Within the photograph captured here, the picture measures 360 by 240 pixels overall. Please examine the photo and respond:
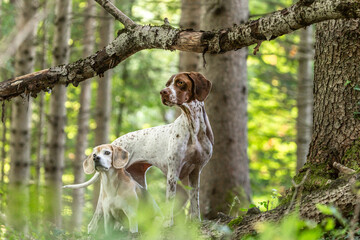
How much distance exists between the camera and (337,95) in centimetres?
488

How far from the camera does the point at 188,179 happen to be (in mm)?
5012

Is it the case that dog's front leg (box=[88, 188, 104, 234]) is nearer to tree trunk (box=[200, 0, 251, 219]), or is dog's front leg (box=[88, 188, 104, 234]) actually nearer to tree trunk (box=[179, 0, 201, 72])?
tree trunk (box=[200, 0, 251, 219])

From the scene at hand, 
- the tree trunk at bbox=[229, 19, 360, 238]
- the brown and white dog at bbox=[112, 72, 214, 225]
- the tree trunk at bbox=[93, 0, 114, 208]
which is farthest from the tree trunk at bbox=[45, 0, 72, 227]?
the tree trunk at bbox=[229, 19, 360, 238]

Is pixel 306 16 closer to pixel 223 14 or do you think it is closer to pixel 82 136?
pixel 223 14

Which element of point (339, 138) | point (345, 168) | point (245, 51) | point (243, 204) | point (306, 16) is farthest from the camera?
point (245, 51)

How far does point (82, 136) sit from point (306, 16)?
800cm

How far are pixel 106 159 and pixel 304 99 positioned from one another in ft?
28.2

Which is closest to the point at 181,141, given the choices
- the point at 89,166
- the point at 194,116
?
the point at 194,116

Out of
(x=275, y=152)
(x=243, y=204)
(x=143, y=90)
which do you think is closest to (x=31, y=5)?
(x=243, y=204)

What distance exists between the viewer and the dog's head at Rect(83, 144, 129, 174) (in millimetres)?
4629

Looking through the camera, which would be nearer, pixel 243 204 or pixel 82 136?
pixel 243 204

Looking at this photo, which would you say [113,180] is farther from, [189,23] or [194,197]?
[189,23]

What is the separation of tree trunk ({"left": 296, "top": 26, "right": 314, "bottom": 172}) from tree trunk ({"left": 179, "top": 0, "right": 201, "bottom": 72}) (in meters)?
3.88

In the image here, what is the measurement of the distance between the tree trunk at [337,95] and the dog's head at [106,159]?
6.51 feet
